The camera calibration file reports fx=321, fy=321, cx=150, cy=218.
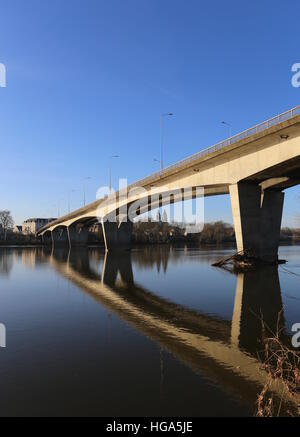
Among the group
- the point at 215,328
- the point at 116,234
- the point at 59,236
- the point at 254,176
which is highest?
the point at 254,176

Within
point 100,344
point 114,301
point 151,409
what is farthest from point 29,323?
point 151,409

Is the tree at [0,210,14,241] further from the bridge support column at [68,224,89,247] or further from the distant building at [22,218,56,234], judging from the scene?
the bridge support column at [68,224,89,247]

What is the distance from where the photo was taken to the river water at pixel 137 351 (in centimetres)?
592

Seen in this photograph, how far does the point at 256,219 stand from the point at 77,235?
79156 millimetres

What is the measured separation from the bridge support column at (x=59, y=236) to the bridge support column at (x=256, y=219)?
9148 centimetres

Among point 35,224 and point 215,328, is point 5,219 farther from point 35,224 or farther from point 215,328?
point 215,328

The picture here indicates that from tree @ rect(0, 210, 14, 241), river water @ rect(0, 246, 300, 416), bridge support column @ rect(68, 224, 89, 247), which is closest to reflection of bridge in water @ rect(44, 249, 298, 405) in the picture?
river water @ rect(0, 246, 300, 416)

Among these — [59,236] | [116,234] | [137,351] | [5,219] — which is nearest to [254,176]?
[137,351]

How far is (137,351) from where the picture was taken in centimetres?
866

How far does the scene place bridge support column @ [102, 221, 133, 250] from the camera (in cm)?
7169

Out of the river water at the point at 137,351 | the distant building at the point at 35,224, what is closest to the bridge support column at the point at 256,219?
the river water at the point at 137,351

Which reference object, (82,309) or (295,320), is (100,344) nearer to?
(82,309)

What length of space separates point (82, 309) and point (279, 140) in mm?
20068

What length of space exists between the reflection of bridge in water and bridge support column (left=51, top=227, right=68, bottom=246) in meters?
98.4
